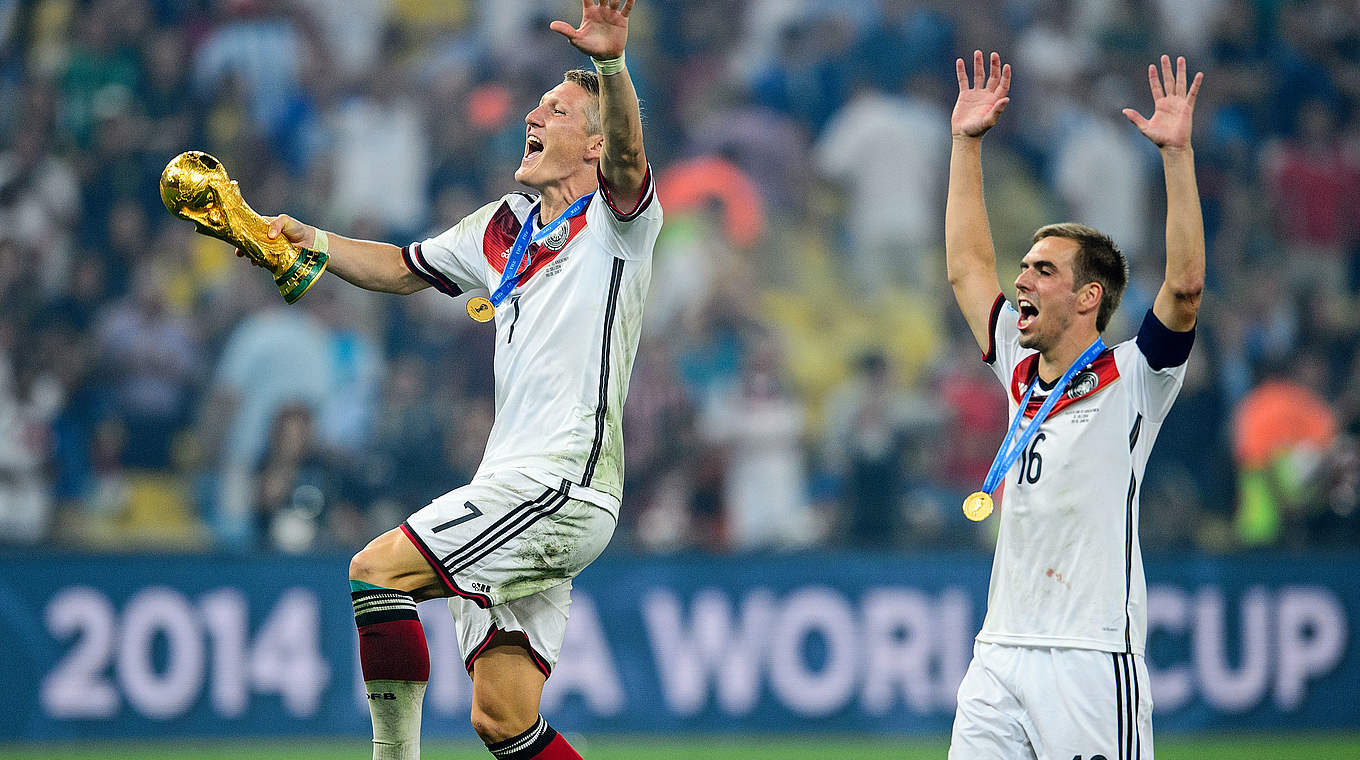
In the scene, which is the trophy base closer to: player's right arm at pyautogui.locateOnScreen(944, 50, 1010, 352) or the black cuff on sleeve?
player's right arm at pyautogui.locateOnScreen(944, 50, 1010, 352)

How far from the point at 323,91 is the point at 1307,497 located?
7507 millimetres

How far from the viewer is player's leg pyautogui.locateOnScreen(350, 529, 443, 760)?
463 cm

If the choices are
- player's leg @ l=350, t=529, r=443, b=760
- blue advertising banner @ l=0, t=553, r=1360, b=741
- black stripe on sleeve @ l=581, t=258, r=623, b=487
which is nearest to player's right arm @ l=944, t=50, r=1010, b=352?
black stripe on sleeve @ l=581, t=258, r=623, b=487

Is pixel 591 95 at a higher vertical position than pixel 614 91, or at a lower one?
higher

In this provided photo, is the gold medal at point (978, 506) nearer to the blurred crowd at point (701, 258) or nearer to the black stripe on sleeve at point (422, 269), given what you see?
the black stripe on sleeve at point (422, 269)

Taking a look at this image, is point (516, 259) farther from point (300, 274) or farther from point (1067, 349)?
point (1067, 349)

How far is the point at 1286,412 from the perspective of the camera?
11.0 m

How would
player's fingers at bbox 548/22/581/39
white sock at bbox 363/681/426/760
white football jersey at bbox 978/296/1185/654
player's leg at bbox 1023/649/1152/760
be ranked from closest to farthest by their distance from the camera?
player's fingers at bbox 548/22/581/39
player's leg at bbox 1023/649/1152/760
white football jersey at bbox 978/296/1185/654
white sock at bbox 363/681/426/760

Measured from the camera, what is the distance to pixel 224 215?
5.12m

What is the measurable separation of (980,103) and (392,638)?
2.44 meters

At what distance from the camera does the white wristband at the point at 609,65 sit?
14.9ft

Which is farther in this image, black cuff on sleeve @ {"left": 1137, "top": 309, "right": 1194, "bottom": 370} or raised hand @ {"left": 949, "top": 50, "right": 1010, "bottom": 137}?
raised hand @ {"left": 949, "top": 50, "right": 1010, "bottom": 137}

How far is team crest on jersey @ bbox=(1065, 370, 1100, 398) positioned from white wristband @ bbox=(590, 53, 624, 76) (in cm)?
159

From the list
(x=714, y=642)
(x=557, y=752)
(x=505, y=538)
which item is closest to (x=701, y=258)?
(x=714, y=642)
